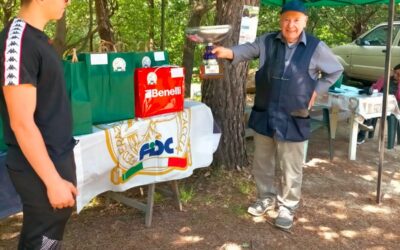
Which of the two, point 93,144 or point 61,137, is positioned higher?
point 61,137

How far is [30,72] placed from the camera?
4.72 ft

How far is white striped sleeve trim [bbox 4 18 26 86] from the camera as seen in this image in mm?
1411

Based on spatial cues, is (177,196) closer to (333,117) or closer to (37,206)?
(37,206)

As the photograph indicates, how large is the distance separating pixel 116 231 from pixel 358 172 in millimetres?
2757

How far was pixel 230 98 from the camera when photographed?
3.96 metres

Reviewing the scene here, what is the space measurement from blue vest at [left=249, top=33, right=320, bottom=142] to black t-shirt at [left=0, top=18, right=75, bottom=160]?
1.78m

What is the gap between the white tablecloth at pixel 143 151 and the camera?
2740 millimetres

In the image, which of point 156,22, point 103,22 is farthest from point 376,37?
point 103,22

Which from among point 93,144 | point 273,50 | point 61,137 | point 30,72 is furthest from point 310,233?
point 30,72

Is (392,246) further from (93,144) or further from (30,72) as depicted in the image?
(30,72)

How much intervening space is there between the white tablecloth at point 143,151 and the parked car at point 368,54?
694 centimetres

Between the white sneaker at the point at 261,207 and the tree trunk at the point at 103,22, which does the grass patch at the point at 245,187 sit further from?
the tree trunk at the point at 103,22

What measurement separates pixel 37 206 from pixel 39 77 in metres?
0.48

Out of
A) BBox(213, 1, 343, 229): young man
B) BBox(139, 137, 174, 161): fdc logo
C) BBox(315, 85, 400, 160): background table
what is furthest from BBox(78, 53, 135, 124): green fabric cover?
BBox(315, 85, 400, 160): background table
